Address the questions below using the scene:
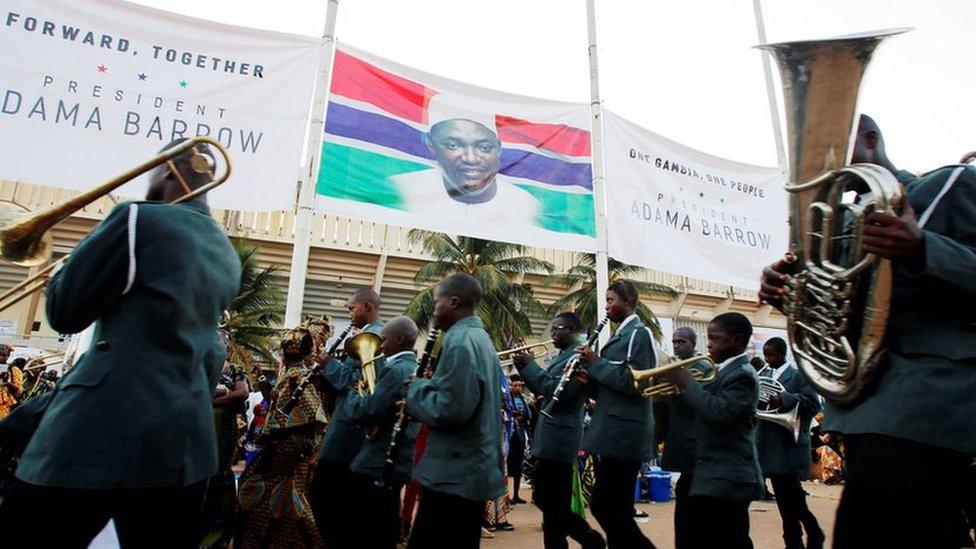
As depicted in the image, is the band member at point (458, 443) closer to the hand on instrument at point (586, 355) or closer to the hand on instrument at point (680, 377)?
the hand on instrument at point (680, 377)

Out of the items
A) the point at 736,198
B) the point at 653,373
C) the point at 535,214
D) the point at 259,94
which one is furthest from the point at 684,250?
the point at 259,94

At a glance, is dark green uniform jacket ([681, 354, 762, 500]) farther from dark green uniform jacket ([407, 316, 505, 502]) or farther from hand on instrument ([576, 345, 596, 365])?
dark green uniform jacket ([407, 316, 505, 502])

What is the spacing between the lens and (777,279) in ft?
7.68

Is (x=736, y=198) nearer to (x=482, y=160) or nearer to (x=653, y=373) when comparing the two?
(x=482, y=160)

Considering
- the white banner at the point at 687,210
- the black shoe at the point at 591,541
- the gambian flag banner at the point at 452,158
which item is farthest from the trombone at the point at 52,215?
the white banner at the point at 687,210

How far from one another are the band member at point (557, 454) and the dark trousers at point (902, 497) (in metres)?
2.87

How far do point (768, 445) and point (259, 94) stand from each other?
237 inches

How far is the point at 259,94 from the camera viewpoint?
248 inches

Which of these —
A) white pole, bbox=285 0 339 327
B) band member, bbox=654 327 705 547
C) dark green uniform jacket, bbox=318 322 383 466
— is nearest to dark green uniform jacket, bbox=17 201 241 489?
dark green uniform jacket, bbox=318 322 383 466

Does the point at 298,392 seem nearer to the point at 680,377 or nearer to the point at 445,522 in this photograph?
the point at 445,522

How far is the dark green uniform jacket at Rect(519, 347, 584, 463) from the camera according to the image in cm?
483

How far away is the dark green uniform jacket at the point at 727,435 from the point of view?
3.86 m

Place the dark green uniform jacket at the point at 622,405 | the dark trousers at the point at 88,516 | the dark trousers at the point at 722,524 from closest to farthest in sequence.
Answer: the dark trousers at the point at 88,516 < the dark trousers at the point at 722,524 < the dark green uniform jacket at the point at 622,405

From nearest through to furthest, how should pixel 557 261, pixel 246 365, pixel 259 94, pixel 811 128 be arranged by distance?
pixel 811 128
pixel 259 94
pixel 246 365
pixel 557 261
